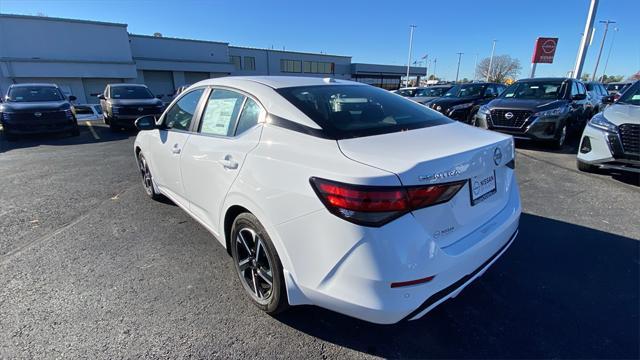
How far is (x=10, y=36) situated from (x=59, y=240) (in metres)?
32.8

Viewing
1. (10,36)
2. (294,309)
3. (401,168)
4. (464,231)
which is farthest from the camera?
(10,36)

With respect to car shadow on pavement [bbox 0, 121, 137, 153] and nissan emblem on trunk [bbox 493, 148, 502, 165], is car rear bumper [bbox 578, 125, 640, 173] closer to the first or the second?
nissan emblem on trunk [bbox 493, 148, 502, 165]

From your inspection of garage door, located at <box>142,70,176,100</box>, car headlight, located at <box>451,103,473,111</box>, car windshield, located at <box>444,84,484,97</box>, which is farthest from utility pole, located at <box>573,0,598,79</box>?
garage door, located at <box>142,70,176,100</box>

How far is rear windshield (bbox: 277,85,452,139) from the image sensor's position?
2104mm

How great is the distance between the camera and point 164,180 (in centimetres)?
370

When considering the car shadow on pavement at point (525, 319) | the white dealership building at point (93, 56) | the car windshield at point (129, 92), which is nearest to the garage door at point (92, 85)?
the white dealership building at point (93, 56)

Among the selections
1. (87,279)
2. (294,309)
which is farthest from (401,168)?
(87,279)

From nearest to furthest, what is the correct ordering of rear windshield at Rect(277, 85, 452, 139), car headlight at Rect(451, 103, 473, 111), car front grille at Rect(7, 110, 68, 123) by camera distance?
1. rear windshield at Rect(277, 85, 452, 139)
2. car front grille at Rect(7, 110, 68, 123)
3. car headlight at Rect(451, 103, 473, 111)

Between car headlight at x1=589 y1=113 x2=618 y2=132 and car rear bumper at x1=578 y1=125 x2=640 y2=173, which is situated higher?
car headlight at x1=589 y1=113 x2=618 y2=132

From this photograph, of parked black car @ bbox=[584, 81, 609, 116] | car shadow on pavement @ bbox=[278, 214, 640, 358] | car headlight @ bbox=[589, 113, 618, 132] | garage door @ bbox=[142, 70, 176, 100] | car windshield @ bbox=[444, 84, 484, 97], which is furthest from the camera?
garage door @ bbox=[142, 70, 176, 100]

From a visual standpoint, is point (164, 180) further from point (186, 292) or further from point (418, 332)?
point (418, 332)

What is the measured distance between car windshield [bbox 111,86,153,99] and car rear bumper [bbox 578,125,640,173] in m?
13.5

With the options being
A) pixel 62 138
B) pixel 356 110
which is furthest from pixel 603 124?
pixel 62 138

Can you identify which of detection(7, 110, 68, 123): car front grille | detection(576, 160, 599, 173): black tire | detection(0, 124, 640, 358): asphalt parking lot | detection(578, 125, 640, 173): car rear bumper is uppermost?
detection(578, 125, 640, 173): car rear bumper
